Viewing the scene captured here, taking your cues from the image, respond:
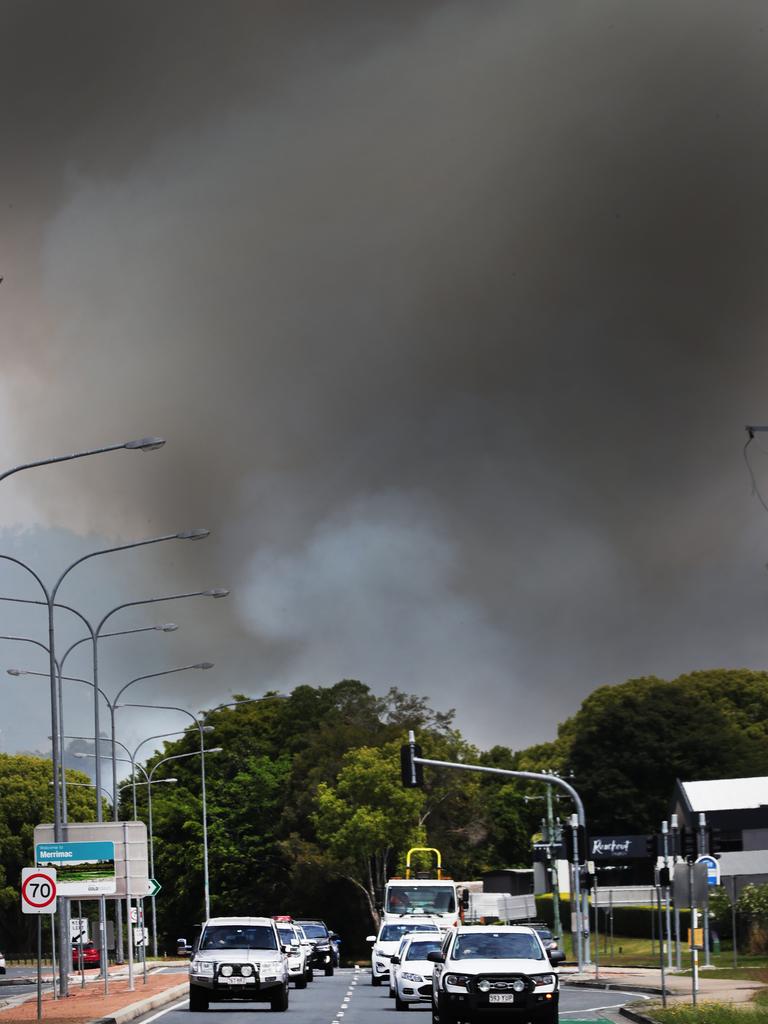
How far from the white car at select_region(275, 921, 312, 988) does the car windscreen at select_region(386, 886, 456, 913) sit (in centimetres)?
603

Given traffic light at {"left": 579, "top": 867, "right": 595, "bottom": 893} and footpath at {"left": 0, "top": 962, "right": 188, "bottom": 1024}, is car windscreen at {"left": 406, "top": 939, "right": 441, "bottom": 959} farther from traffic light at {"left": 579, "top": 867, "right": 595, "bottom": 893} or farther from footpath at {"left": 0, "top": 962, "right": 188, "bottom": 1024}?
traffic light at {"left": 579, "top": 867, "right": 595, "bottom": 893}

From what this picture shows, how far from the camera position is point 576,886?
147 feet

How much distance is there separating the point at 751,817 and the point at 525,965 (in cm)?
6207

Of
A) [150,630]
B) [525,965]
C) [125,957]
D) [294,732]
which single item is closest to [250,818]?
[294,732]

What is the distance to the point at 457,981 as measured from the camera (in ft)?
84.8

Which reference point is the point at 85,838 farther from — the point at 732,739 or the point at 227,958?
the point at 732,739

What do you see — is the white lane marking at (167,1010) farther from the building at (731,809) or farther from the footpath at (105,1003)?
the building at (731,809)

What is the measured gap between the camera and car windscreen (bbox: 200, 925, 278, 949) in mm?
33844

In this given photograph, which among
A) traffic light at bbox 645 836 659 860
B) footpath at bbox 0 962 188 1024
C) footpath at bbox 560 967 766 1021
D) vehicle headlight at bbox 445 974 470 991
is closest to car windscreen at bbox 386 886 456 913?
footpath at bbox 560 967 766 1021

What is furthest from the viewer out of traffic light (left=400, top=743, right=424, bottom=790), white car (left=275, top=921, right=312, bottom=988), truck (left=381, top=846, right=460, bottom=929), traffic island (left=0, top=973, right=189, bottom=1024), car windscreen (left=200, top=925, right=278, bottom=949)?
truck (left=381, top=846, right=460, bottom=929)

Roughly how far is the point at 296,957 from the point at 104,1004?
11739 millimetres

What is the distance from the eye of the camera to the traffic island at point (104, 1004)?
31.8 meters

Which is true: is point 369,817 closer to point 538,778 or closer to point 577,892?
point 577,892

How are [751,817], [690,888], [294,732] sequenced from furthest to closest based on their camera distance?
[294,732], [751,817], [690,888]
